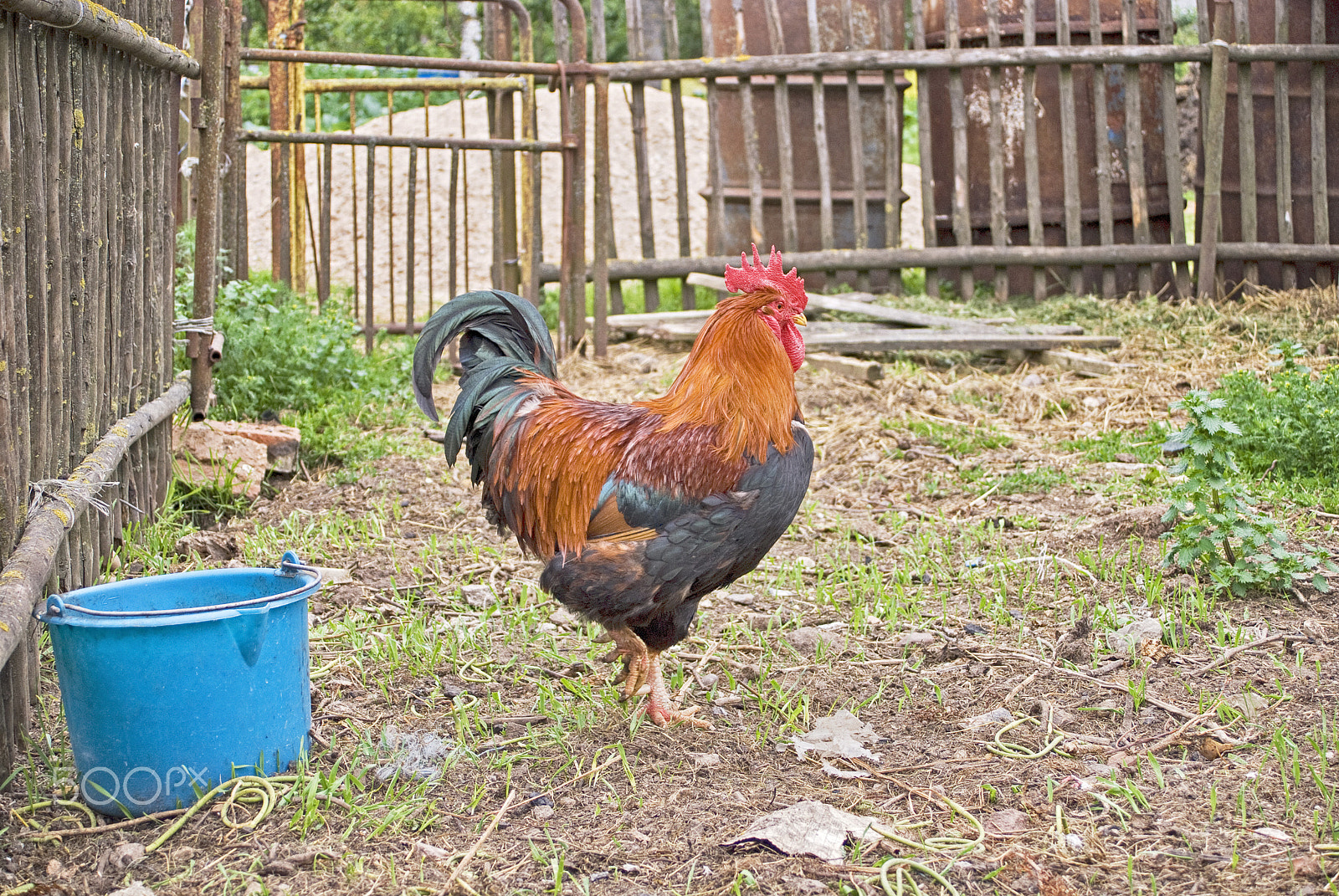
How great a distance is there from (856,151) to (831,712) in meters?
6.75

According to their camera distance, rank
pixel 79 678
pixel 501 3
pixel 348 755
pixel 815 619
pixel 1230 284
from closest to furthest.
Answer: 1. pixel 79 678
2. pixel 348 755
3. pixel 815 619
4. pixel 501 3
5. pixel 1230 284

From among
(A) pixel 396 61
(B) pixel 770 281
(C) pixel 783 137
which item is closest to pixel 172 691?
(B) pixel 770 281

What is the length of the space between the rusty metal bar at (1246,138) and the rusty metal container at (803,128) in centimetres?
269

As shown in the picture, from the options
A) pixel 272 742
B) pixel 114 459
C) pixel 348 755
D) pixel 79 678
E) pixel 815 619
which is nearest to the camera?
pixel 79 678

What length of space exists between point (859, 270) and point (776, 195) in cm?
96

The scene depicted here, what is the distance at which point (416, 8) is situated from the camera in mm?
19391

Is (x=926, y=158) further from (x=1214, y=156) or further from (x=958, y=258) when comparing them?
(x=1214, y=156)

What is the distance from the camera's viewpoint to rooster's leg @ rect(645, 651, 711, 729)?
3504 mm

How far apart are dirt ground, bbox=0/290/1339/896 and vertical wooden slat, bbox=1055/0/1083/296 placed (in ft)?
14.0

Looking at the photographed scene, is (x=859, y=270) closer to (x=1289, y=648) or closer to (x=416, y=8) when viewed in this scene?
(x=1289, y=648)

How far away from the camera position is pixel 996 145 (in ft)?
30.5

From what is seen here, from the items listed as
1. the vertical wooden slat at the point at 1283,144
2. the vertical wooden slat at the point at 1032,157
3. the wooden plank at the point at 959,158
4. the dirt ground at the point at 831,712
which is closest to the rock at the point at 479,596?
the dirt ground at the point at 831,712

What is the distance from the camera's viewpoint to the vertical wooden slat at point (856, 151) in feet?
30.4

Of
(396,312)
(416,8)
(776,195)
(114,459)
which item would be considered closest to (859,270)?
(776,195)
